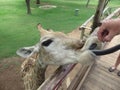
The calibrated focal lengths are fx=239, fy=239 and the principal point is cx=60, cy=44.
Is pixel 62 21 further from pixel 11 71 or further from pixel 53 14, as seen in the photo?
pixel 11 71

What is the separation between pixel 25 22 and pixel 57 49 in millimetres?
9572

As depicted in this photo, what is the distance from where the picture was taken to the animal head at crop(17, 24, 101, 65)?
227 cm

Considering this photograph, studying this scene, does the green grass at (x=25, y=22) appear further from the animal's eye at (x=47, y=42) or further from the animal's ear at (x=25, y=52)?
the animal's eye at (x=47, y=42)

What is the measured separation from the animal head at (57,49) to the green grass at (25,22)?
544 cm

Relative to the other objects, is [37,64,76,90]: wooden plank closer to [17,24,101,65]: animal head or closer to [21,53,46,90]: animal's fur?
[17,24,101,65]: animal head

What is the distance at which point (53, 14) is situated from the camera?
13.5 m

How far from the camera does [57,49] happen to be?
2.37 meters

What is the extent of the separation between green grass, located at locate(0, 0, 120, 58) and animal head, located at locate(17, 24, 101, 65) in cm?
544

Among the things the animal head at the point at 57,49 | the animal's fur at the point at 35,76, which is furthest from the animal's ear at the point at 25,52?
the animal's fur at the point at 35,76

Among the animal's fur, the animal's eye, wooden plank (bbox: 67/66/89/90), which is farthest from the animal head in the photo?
wooden plank (bbox: 67/66/89/90)

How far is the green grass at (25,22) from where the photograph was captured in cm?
889

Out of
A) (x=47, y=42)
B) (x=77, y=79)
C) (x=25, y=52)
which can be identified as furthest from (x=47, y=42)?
(x=77, y=79)

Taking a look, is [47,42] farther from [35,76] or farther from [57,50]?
[35,76]

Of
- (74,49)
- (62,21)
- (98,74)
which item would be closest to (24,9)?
(62,21)
